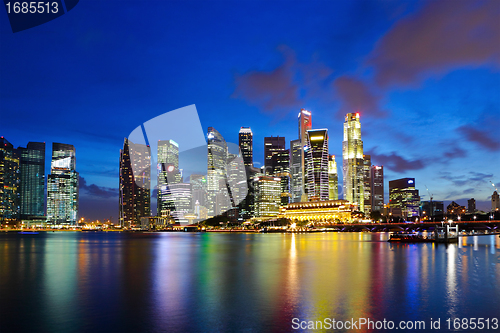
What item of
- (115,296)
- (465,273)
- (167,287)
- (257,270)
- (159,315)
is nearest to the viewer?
(159,315)

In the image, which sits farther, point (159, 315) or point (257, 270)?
point (257, 270)

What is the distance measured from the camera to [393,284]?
3028 centimetres

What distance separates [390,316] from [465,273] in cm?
2170

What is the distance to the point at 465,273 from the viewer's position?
122ft

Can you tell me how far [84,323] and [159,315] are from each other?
12.1 feet

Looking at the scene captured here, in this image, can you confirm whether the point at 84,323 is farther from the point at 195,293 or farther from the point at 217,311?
the point at 195,293

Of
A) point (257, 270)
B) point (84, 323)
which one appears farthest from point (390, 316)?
point (257, 270)

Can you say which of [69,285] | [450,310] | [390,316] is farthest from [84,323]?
[450,310]

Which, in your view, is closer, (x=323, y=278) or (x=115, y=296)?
(x=115, y=296)

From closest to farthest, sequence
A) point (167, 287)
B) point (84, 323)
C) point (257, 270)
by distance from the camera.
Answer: point (84, 323) < point (167, 287) < point (257, 270)

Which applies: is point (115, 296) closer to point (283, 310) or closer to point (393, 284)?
point (283, 310)

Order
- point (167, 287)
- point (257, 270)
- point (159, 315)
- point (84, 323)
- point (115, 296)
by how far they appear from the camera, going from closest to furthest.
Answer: point (84, 323) → point (159, 315) → point (115, 296) → point (167, 287) → point (257, 270)

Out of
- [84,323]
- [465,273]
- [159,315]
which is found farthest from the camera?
[465,273]

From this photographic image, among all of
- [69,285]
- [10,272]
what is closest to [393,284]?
[69,285]
